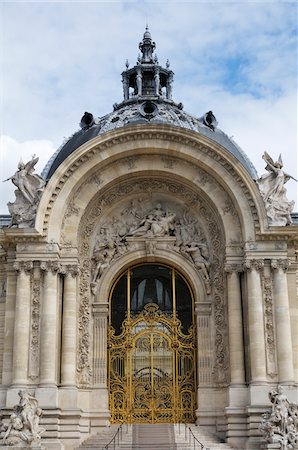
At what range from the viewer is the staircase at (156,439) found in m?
19.7

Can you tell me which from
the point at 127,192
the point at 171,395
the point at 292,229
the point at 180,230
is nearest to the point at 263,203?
the point at 292,229

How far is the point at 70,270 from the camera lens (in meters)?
22.5

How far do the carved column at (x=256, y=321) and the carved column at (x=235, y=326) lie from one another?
1.30 ft

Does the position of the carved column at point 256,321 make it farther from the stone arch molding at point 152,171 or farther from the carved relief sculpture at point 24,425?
the carved relief sculpture at point 24,425

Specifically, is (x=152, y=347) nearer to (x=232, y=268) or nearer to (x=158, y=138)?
(x=232, y=268)

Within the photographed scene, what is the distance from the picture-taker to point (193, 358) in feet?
77.0

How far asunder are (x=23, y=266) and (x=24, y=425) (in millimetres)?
4884

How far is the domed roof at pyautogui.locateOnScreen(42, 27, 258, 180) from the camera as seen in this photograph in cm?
2614

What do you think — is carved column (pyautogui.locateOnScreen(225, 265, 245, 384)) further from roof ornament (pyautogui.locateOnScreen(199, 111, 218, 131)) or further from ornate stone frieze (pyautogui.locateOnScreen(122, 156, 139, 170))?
roof ornament (pyautogui.locateOnScreen(199, 111, 218, 131))

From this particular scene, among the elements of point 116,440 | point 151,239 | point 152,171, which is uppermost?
point 152,171

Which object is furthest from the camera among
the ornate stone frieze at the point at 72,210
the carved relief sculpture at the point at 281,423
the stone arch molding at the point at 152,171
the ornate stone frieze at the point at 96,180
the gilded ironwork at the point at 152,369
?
the ornate stone frieze at the point at 96,180

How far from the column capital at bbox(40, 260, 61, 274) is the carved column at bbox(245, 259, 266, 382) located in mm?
5775

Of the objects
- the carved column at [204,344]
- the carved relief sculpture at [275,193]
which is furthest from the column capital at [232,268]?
the carved relief sculpture at [275,193]

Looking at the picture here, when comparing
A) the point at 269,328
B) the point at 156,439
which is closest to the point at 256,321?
the point at 269,328
